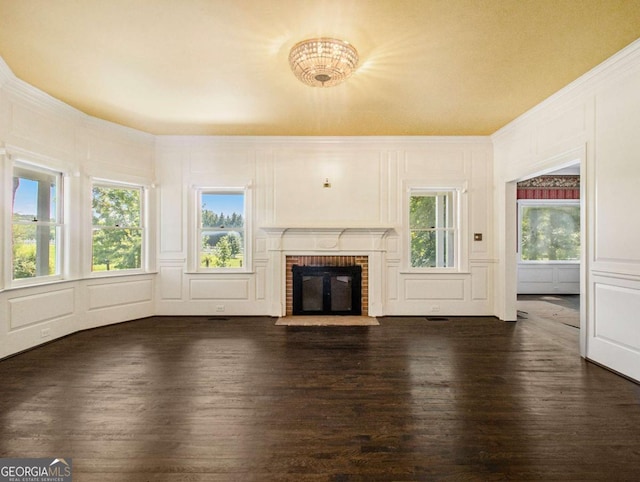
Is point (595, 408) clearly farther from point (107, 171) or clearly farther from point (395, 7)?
point (107, 171)

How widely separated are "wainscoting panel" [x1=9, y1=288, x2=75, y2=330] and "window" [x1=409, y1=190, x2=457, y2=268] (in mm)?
4946

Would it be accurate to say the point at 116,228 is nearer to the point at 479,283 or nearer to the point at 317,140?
the point at 317,140

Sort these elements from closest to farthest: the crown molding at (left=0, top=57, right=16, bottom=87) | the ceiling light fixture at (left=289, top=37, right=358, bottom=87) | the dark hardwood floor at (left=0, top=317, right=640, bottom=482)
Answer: the dark hardwood floor at (left=0, top=317, right=640, bottom=482) → the ceiling light fixture at (left=289, top=37, right=358, bottom=87) → the crown molding at (left=0, top=57, right=16, bottom=87)

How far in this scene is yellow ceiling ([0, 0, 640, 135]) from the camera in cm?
219

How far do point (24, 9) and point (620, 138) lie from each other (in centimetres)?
497

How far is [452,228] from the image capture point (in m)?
5.07

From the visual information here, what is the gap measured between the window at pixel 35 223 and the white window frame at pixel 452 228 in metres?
4.92

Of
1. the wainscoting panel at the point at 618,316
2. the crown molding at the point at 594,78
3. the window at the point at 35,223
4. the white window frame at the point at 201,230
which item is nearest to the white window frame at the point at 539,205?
the crown molding at the point at 594,78

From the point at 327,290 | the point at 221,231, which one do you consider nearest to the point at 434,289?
the point at 327,290

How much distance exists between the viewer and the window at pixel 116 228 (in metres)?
4.43

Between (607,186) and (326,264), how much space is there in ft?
11.4

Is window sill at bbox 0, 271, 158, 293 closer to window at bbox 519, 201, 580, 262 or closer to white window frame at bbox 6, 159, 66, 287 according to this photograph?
white window frame at bbox 6, 159, 66, 287

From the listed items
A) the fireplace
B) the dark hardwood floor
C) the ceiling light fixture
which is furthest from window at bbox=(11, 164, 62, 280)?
the ceiling light fixture

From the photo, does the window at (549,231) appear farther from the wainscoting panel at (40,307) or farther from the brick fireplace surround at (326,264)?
the wainscoting panel at (40,307)
